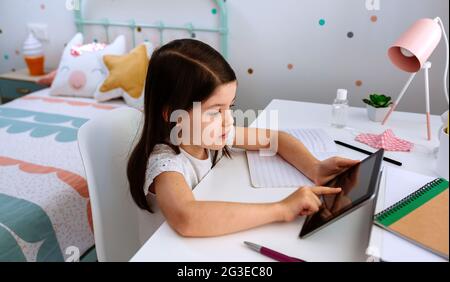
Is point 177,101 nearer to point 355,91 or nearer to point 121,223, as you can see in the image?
point 121,223

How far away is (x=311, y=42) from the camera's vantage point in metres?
1.69

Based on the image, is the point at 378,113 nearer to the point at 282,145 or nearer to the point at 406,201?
the point at 282,145

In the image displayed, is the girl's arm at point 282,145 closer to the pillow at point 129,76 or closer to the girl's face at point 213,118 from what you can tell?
the girl's face at point 213,118

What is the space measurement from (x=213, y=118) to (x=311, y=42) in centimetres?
105

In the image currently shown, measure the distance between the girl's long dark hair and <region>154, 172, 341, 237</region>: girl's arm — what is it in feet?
0.52

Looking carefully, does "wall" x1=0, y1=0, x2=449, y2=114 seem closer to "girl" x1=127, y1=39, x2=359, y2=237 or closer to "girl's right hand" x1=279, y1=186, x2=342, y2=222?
"girl" x1=127, y1=39, x2=359, y2=237

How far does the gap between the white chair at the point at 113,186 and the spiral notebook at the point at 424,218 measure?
52cm

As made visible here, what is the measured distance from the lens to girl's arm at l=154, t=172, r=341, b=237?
2.15 feet

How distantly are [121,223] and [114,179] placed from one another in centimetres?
13

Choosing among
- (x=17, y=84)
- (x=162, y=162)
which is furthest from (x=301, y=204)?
(x=17, y=84)

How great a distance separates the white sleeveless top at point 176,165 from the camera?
781 millimetres

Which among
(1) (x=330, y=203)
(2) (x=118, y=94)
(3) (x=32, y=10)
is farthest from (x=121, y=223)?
(3) (x=32, y=10)

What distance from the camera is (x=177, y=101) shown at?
2.59 feet
